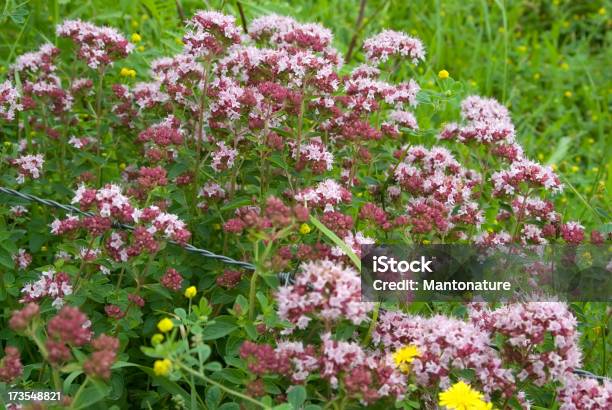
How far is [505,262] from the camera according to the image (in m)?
3.21

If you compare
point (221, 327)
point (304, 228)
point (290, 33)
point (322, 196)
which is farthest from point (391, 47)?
point (221, 327)

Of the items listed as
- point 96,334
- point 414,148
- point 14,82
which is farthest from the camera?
point 14,82

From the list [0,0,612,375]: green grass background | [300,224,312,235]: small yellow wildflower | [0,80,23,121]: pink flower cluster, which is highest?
[0,0,612,375]: green grass background

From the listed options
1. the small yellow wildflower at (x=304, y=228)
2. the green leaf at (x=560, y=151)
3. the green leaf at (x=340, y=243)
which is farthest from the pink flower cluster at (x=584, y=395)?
the green leaf at (x=560, y=151)

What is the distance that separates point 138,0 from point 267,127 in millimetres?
2737

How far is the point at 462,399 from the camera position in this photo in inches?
92.4

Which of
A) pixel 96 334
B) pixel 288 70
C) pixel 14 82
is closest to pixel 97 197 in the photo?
pixel 96 334

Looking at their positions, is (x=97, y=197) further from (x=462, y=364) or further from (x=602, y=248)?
(x=602, y=248)

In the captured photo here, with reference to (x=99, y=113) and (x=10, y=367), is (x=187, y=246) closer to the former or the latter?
(x=10, y=367)

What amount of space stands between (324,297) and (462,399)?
0.52 metres

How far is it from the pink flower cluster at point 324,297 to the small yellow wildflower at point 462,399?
37 cm

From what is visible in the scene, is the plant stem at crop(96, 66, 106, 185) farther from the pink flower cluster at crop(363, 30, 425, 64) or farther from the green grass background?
the pink flower cluster at crop(363, 30, 425, 64)

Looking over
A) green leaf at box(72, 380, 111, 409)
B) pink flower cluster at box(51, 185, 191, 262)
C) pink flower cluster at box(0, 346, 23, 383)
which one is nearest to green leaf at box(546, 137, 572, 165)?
pink flower cluster at box(51, 185, 191, 262)

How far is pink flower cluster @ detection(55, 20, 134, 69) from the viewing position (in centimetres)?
355
